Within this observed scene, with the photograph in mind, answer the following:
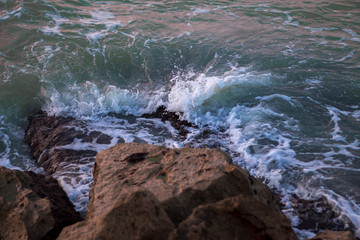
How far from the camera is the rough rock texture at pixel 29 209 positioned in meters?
2.57

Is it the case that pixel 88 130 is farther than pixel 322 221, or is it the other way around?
pixel 88 130

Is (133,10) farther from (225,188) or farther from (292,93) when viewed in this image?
(225,188)

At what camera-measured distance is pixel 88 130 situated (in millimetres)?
4918

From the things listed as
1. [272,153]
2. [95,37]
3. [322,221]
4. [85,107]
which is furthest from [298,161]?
[95,37]

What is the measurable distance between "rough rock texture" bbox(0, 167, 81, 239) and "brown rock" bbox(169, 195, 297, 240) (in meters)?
1.30

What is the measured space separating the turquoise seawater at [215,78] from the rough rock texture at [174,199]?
1.20m

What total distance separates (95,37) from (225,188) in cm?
614

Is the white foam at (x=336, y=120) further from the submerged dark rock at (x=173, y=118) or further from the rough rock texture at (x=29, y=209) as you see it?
the rough rock texture at (x=29, y=209)

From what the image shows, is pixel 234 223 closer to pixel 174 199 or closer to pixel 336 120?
pixel 174 199

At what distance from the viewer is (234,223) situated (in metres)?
2.02

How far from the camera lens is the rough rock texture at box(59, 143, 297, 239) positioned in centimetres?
201

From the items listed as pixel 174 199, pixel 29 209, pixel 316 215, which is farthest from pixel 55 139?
pixel 316 215

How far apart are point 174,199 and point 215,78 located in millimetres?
3759

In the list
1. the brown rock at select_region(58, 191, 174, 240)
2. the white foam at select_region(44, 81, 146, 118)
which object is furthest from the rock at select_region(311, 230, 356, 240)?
the white foam at select_region(44, 81, 146, 118)
